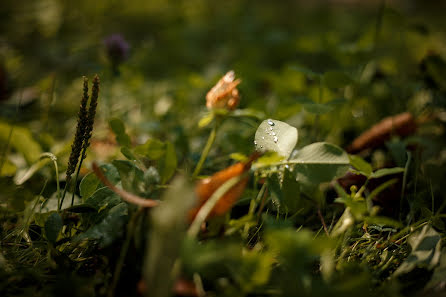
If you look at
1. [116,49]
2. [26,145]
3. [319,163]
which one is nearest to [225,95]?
[319,163]

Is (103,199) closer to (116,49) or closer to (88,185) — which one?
(88,185)

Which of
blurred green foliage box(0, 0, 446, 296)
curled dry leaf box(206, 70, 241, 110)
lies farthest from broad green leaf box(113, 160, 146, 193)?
curled dry leaf box(206, 70, 241, 110)

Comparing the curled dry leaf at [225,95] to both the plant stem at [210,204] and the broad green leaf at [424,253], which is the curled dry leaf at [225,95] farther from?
the broad green leaf at [424,253]

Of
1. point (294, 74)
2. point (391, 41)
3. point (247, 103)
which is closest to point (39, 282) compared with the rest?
point (247, 103)

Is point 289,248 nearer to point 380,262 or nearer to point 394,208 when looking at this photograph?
point 380,262

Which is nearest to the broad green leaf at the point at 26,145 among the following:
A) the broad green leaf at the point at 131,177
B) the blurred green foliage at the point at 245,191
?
the blurred green foliage at the point at 245,191

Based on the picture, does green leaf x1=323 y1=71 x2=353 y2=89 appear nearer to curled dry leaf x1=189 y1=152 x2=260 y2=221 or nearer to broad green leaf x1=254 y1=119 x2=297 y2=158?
broad green leaf x1=254 y1=119 x2=297 y2=158
